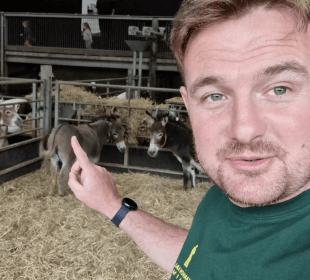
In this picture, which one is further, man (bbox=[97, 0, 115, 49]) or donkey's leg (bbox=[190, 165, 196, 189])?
man (bbox=[97, 0, 115, 49])

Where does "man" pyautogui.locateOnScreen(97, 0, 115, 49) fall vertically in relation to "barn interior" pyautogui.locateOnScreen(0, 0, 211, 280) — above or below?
above

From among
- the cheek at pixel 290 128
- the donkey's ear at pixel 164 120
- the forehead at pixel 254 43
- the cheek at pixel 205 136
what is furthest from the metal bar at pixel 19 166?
the cheek at pixel 290 128

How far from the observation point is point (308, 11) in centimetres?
86

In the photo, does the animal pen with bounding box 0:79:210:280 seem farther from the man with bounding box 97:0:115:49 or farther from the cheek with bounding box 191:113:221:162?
the man with bounding box 97:0:115:49

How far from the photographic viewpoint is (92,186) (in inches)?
53.6

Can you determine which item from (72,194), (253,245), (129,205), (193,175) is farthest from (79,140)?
(253,245)

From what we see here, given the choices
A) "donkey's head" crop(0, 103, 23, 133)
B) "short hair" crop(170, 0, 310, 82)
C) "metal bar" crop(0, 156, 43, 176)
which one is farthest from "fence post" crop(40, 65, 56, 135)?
"short hair" crop(170, 0, 310, 82)

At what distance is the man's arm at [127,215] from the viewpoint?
136cm

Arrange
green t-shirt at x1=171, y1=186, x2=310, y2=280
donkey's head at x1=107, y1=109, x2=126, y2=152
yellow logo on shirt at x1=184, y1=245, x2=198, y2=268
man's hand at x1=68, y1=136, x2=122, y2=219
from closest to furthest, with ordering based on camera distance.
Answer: green t-shirt at x1=171, y1=186, x2=310, y2=280, yellow logo on shirt at x1=184, y1=245, x2=198, y2=268, man's hand at x1=68, y1=136, x2=122, y2=219, donkey's head at x1=107, y1=109, x2=126, y2=152

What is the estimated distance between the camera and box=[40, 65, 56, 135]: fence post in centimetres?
589

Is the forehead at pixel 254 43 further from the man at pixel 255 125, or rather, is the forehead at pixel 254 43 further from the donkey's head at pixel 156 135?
Answer: the donkey's head at pixel 156 135

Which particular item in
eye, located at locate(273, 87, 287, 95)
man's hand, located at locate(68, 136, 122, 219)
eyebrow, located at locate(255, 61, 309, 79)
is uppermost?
eyebrow, located at locate(255, 61, 309, 79)

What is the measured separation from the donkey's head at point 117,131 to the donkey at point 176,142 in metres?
0.48

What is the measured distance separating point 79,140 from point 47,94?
1.29 meters
